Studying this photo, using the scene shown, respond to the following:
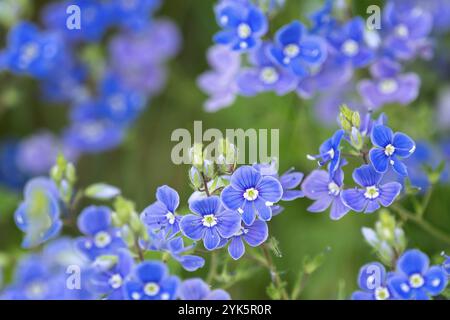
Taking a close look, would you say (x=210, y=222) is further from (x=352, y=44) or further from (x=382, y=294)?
(x=352, y=44)

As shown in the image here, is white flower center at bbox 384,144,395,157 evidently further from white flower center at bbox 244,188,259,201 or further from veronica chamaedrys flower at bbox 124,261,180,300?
veronica chamaedrys flower at bbox 124,261,180,300

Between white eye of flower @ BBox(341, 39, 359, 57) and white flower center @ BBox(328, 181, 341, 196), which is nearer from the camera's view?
white flower center @ BBox(328, 181, 341, 196)

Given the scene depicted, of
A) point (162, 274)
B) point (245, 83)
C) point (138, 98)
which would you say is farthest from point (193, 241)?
point (138, 98)

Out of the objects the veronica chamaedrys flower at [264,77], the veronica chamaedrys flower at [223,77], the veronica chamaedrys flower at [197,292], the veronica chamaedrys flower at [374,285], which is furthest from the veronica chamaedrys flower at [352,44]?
the veronica chamaedrys flower at [197,292]

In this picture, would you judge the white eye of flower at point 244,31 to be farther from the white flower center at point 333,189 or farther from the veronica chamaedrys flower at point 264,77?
the white flower center at point 333,189

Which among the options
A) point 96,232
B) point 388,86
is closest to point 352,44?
point 388,86

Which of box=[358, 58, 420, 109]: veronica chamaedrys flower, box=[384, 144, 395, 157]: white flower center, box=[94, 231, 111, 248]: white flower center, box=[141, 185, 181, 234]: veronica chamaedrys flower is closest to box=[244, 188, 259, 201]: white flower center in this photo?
box=[141, 185, 181, 234]: veronica chamaedrys flower
